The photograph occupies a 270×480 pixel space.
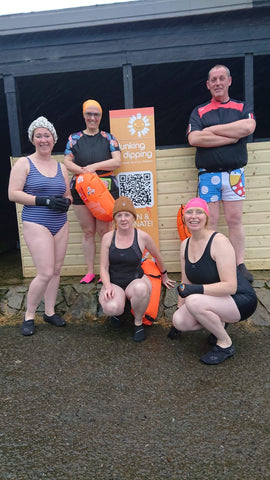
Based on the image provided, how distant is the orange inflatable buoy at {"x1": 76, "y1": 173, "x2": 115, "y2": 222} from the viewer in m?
4.05

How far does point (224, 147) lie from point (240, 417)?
8.95ft

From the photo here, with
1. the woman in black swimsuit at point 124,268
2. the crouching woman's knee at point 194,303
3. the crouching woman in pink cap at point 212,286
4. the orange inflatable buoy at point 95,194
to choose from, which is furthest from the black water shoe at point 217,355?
the orange inflatable buoy at point 95,194

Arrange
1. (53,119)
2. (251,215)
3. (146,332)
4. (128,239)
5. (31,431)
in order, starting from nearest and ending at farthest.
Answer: (31,431)
(128,239)
(146,332)
(251,215)
(53,119)

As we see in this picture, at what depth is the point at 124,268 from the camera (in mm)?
3617

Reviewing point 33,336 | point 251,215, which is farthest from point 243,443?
point 251,215

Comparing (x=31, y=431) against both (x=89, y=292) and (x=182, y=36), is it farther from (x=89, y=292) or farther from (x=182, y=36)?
(x=182, y=36)

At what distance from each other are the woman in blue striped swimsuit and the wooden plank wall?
1.46 metres

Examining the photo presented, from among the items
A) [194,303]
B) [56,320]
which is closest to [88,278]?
[56,320]

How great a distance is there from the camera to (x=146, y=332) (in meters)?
3.87

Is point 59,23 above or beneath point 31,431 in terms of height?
above

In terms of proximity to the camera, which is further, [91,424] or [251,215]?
[251,215]

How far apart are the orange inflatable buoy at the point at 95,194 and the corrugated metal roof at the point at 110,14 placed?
2.01 meters

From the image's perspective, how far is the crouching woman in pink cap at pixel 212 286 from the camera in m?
3.03

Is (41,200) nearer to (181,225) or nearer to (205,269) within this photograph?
(205,269)
